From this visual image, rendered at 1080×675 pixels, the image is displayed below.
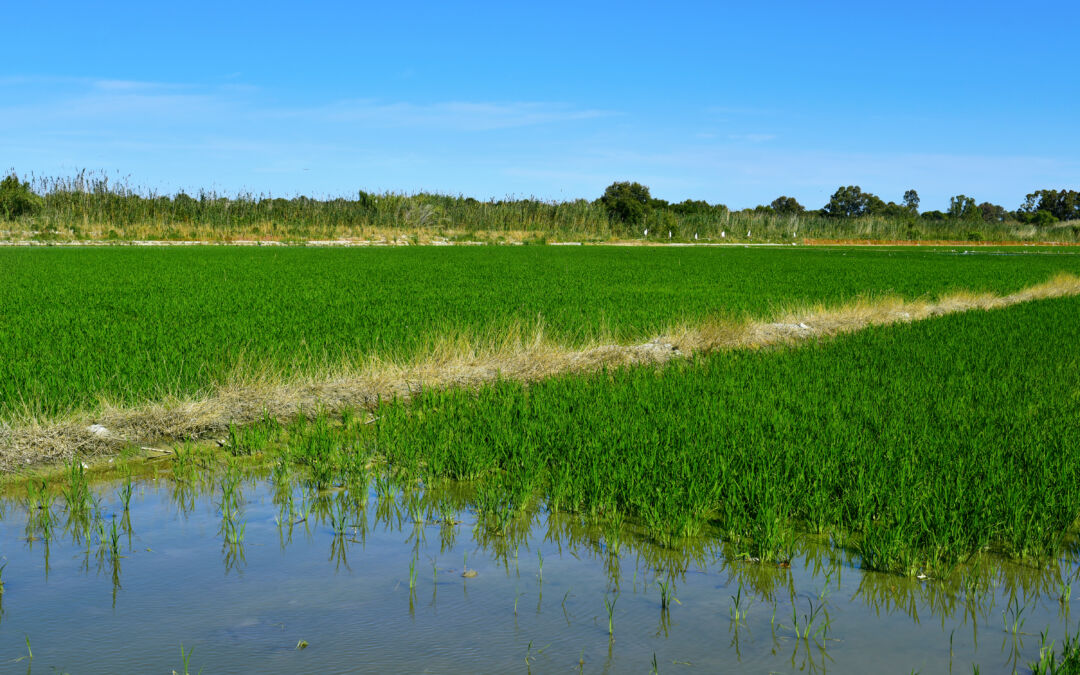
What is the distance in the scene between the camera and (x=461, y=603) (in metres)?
3.59

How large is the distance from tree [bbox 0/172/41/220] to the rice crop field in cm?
3804

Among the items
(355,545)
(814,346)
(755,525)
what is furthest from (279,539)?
(814,346)

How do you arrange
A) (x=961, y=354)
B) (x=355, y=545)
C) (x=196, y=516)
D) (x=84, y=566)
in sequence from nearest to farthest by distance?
(x=84, y=566) → (x=355, y=545) → (x=196, y=516) → (x=961, y=354)

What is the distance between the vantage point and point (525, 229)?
186 feet

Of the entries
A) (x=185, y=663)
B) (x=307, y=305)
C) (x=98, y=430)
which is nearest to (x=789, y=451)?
(x=185, y=663)

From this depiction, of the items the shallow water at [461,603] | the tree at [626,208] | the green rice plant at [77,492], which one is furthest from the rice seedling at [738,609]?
the tree at [626,208]

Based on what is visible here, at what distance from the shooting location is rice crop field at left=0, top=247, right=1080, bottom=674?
10.7 feet

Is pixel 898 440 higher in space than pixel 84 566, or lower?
higher

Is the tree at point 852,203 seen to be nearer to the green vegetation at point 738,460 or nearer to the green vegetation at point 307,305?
the green vegetation at point 307,305

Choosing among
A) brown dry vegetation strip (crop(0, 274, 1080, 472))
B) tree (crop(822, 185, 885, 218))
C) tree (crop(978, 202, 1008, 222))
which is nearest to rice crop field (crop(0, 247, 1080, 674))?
brown dry vegetation strip (crop(0, 274, 1080, 472))

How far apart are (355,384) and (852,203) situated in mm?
94507

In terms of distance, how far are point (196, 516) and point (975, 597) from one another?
3.75 metres

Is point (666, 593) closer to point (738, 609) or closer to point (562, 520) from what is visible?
point (738, 609)

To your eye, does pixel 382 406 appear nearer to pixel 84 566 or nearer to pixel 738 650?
pixel 84 566
